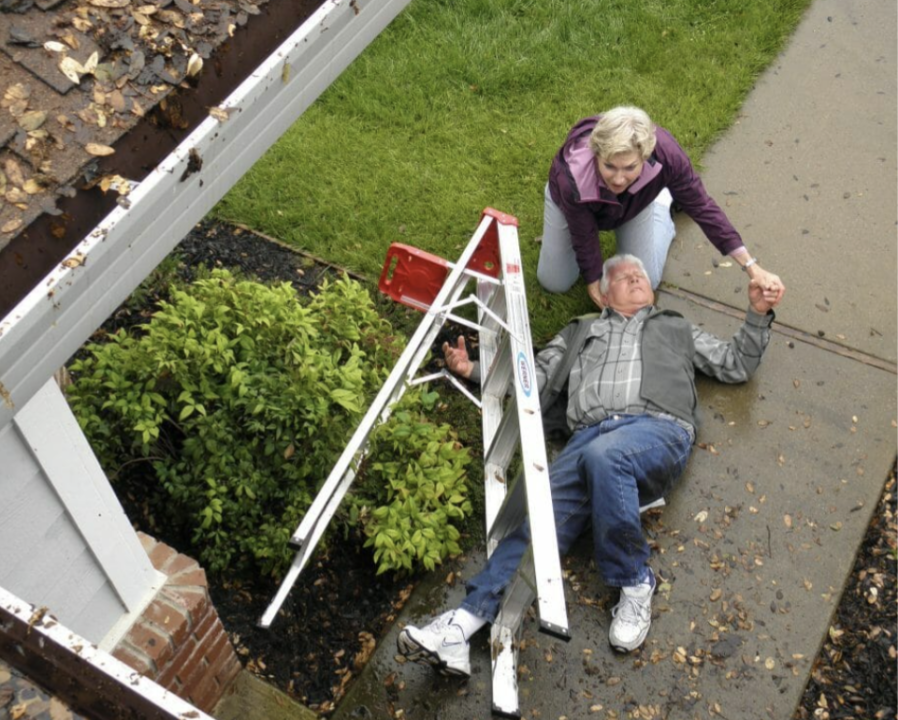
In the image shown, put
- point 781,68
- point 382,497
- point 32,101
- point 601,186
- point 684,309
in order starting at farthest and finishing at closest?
1. point 781,68
2. point 684,309
3. point 601,186
4. point 382,497
5. point 32,101

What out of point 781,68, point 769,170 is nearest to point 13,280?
point 769,170

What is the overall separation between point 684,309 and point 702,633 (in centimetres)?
170

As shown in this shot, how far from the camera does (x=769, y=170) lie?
5590mm

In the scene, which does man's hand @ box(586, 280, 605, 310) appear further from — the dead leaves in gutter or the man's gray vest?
the dead leaves in gutter

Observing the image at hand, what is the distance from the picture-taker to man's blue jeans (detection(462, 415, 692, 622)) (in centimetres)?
369

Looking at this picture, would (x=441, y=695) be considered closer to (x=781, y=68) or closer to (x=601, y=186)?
(x=601, y=186)

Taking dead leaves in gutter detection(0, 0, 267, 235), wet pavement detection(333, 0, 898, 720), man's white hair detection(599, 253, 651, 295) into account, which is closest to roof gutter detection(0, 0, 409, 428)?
dead leaves in gutter detection(0, 0, 267, 235)

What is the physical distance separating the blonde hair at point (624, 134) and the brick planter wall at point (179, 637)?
2.37m

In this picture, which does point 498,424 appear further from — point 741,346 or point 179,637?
point 179,637

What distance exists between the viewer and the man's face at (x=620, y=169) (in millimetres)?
4211

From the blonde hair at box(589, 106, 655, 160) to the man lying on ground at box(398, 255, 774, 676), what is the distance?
60 cm

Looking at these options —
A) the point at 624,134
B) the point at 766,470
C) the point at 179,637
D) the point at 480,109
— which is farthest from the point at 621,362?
the point at 480,109

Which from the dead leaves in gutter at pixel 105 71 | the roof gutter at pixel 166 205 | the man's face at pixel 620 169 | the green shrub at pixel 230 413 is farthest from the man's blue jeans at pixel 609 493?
the dead leaves in gutter at pixel 105 71

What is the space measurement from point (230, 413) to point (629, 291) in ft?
6.19
